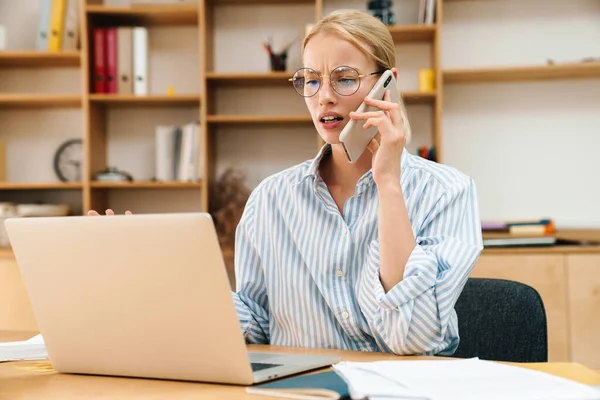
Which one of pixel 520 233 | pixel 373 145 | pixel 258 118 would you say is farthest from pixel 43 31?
pixel 373 145

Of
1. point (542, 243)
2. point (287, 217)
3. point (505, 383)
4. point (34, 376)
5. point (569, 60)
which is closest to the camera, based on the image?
point (505, 383)

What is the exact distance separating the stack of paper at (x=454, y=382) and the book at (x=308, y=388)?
0.05 ft

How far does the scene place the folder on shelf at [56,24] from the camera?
11.4 feet

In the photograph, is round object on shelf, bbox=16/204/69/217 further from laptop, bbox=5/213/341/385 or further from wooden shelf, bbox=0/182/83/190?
laptop, bbox=5/213/341/385

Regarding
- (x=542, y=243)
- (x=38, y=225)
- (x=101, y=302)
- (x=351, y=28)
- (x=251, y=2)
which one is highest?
(x=251, y=2)

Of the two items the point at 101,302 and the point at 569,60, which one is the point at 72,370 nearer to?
the point at 101,302

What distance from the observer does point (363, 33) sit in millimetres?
1513

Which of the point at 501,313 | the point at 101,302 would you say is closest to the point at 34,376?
the point at 101,302

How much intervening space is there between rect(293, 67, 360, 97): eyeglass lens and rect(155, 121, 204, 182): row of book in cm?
197

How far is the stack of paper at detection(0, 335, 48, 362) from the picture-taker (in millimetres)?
1281

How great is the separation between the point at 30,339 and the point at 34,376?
34 cm

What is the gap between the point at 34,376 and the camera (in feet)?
3.67

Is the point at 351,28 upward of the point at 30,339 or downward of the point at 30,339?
upward

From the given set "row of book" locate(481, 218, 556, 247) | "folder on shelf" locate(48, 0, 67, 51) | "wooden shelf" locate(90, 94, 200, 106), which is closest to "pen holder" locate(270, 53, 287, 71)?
"wooden shelf" locate(90, 94, 200, 106)
